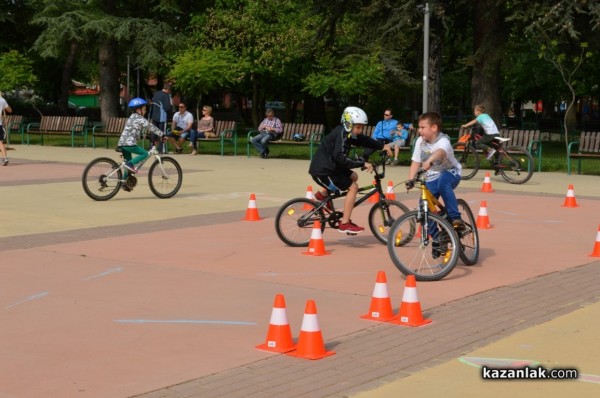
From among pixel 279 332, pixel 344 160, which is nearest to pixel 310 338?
pixel 279 332

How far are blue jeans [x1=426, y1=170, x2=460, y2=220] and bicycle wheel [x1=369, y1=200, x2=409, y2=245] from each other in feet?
4.03

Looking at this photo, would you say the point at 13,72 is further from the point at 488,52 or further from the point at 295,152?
the point at 488,52

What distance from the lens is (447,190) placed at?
32.6 ft

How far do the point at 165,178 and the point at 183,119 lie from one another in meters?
13.0

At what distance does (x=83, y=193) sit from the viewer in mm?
17219

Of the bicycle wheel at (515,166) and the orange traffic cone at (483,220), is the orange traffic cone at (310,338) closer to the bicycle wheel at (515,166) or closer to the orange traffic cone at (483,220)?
the orange traffic cone at (483,220)

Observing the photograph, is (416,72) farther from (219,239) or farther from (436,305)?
(436,305)

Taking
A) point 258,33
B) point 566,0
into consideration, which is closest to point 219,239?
point 566,0

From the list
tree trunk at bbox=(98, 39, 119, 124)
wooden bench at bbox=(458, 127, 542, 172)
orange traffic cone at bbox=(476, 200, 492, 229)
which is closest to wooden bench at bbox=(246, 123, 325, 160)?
wooden bench at bbox=(458, 127, 542, 172)

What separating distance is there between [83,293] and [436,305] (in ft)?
10.0

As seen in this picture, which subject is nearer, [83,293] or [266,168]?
[83,293]

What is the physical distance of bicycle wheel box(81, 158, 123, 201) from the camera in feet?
52.9

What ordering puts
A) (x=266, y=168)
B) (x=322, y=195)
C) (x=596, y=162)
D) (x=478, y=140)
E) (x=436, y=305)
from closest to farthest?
(x=436, y=305)
(x=322, y=195)
(x=478, y=140)
(x=266, y=168)
(x=596, y=162)

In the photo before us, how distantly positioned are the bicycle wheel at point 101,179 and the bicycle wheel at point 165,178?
0.57 metres
